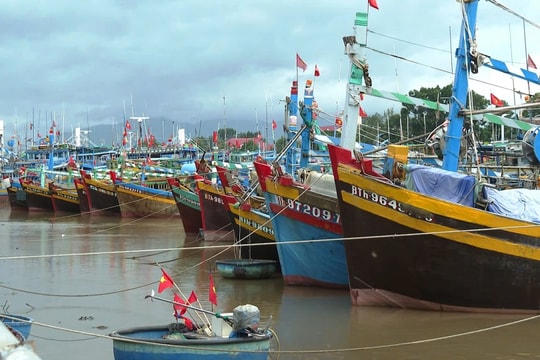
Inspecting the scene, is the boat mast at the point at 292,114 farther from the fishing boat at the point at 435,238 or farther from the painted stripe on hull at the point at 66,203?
the painted stripe on hull at the point at 66,203

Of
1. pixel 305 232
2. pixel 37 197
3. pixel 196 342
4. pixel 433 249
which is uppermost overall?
pixel 37 197

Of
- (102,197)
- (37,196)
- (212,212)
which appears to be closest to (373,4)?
(212,212)

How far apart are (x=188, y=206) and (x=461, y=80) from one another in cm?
1975

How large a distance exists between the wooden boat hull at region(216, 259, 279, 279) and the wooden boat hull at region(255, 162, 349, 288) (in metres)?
1.10

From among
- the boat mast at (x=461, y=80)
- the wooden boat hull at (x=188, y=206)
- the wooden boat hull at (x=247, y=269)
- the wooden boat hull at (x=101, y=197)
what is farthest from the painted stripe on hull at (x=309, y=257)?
the wooden boat hull at (x=101, y=197)

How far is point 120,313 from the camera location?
46.1ft

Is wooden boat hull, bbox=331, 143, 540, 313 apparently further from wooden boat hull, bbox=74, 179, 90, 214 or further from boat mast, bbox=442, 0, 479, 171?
wooden boat hull, bbox=74, 179, 90, 214

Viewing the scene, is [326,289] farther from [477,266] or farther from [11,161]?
[11,161]

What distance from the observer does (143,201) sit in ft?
143

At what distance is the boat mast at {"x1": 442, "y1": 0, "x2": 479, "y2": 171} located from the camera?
14086mm

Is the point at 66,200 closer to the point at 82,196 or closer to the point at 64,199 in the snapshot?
the point at 64,199

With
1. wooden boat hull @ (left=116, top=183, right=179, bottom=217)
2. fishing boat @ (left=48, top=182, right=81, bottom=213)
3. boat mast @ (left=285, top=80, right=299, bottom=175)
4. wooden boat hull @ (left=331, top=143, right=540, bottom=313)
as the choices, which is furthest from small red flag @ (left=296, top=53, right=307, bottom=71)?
fishing boat @ (left=48, top=182, right=81, bottom=213)

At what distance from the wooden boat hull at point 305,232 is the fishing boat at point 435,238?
6.47 feet

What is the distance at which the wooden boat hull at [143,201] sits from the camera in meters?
43.1
